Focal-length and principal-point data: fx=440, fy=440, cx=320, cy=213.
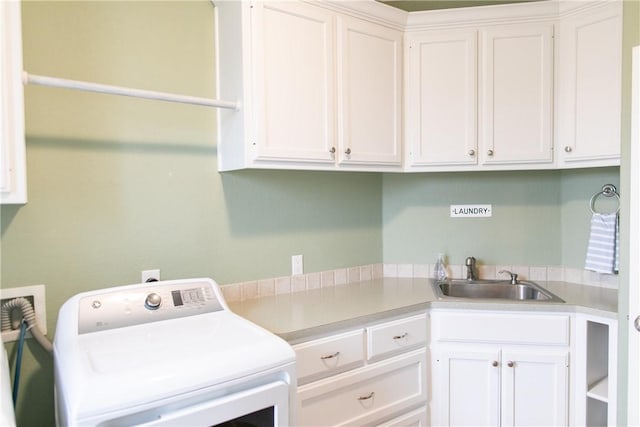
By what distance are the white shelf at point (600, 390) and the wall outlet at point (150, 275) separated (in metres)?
1.99

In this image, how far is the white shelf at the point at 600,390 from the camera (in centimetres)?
195

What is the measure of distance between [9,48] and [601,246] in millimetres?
2641

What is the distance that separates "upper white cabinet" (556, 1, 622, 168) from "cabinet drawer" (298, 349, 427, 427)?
127cm

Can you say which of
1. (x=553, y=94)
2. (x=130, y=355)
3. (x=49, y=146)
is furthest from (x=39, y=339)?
(x=553, y=94)

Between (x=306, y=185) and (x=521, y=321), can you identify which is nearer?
(x=521, y=321)

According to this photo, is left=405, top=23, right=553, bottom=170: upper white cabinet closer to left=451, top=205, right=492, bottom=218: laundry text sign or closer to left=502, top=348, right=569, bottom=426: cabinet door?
left=451, top=205, right=492, bottom=218: laundry text sign

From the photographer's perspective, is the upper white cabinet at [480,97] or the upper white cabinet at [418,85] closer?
the upper white cabinet at [418,85]

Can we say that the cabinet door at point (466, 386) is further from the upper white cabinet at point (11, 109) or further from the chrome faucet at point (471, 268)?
the upper white cabinet at point (11, 109)

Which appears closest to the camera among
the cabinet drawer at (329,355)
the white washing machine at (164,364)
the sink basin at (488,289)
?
the white washing machine at (164,364)

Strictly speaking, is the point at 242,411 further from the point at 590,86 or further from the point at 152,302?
the point at 590,86

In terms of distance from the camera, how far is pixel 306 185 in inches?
94.0

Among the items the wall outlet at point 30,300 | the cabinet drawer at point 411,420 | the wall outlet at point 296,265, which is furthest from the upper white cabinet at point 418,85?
the cabinet drawer at point 411,420

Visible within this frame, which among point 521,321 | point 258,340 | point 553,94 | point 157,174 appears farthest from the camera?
point 553,94

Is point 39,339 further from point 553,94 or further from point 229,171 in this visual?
point 553,94
